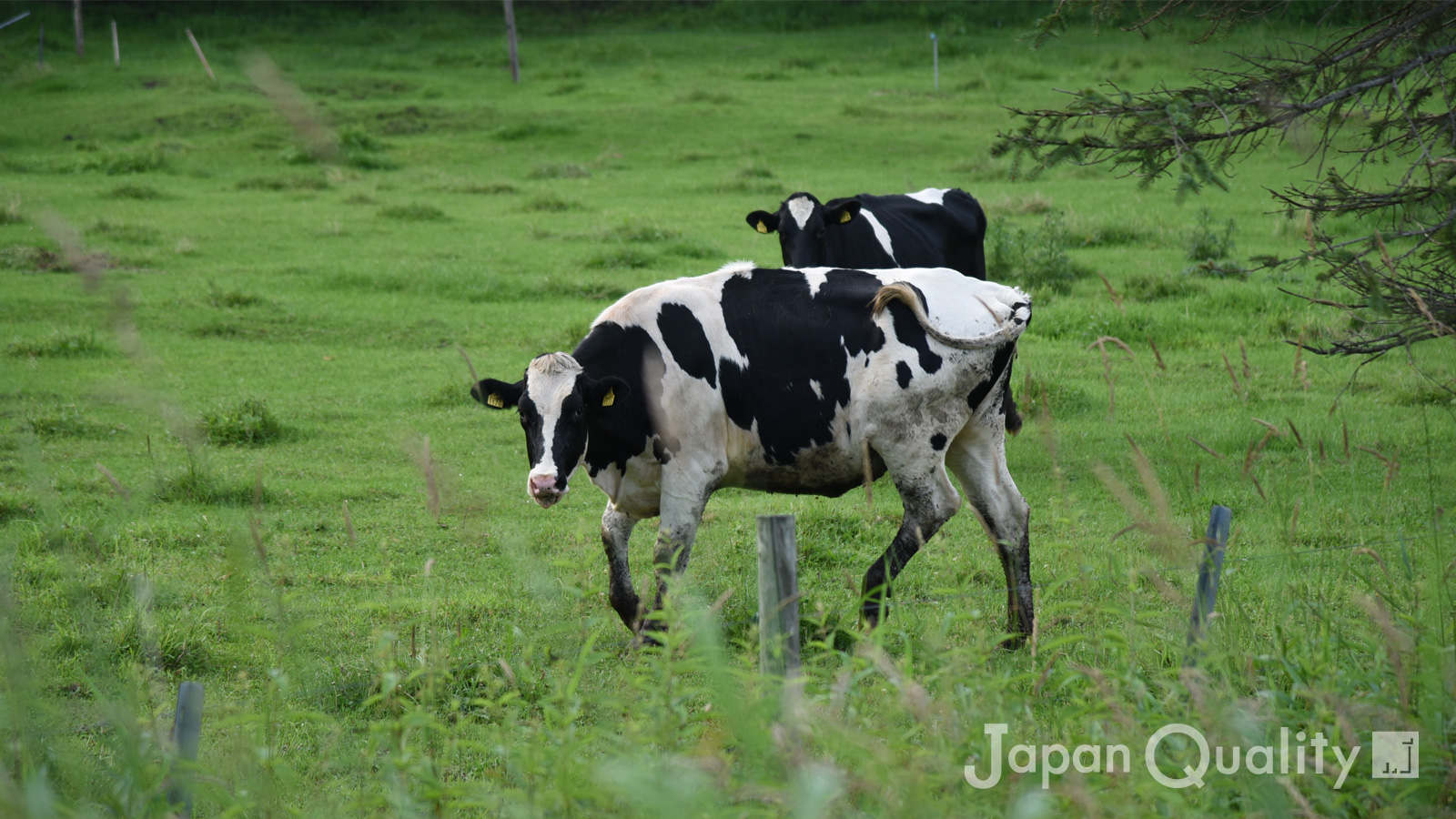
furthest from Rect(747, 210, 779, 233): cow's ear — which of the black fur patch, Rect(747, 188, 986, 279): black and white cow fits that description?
the black fur patch

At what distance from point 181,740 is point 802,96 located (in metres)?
27.2

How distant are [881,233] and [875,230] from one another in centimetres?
5

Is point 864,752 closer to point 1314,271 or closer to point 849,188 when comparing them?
point 1314,271

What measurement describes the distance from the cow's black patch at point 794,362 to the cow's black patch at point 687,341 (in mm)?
83

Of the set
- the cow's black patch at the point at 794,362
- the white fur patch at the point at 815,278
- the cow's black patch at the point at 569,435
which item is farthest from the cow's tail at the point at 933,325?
the cow's black patch at the point at 569,435

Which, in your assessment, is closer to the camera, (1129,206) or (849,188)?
(1129,206)

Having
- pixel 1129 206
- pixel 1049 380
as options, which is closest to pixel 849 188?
pixel 1129 206

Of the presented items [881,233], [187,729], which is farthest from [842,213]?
[187,729]

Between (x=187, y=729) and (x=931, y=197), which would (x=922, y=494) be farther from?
(x=931, y=197)

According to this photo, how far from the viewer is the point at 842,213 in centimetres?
1005

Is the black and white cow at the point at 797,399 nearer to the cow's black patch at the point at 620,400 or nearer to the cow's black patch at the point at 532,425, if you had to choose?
the cow's black patch at the point at 620,400

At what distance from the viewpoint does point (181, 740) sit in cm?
330

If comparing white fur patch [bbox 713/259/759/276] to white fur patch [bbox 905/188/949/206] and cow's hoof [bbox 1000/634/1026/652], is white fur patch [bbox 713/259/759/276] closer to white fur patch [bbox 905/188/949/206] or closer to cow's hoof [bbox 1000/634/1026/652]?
cow's hoof [bbox 1000/634/1026/652]

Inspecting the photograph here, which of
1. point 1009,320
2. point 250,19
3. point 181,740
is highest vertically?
point 250,19
